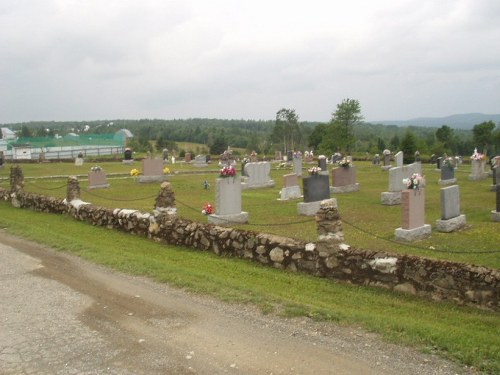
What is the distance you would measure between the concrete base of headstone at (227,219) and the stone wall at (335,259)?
258 centimetres

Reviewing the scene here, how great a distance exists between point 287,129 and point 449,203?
69013 mm

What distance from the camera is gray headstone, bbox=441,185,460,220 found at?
14133 mm

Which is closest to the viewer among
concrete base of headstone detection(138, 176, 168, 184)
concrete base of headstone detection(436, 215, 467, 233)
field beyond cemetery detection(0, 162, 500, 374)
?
field beyond cemetery detection(0, 162, 500, 374)

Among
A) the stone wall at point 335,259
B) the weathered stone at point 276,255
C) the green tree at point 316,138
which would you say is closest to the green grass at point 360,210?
the stone wall at point 335,259

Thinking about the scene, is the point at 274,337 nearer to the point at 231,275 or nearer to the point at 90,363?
the point at 90,363

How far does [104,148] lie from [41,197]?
5031cm

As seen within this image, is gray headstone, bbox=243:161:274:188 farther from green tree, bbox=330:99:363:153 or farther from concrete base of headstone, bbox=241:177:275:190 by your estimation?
green tree, bbox=330:99:363:153

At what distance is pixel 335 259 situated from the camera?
8672 millimetres

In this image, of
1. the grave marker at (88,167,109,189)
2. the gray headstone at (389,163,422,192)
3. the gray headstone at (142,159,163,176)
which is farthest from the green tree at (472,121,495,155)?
the grave marker at (88,167,109,189)

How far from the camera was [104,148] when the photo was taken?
67.1m

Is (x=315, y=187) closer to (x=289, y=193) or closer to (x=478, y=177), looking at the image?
(x=289, y=193)

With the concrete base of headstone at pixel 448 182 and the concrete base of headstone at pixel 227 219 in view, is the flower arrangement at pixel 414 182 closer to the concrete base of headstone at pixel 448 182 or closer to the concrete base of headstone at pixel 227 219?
the concrete base of headstone at pixel 227 219

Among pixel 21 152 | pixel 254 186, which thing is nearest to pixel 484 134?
pixel 254 186

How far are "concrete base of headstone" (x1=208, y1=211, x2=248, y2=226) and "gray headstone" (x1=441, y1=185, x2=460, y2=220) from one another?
5928 mm
